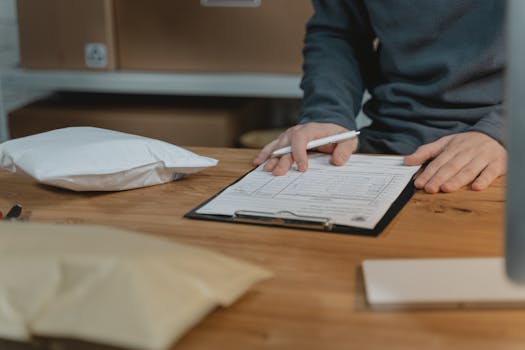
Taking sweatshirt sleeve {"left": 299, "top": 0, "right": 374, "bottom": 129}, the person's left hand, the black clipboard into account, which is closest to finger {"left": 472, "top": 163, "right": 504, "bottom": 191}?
the person's left hand

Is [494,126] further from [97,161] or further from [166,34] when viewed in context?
[166,34]

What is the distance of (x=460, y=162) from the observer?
87 centimetres

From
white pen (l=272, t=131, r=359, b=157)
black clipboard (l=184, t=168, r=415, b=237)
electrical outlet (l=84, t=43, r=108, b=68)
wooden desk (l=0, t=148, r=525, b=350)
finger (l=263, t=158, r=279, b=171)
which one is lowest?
wooden desk (l=0, t=148, r=525, b=350)

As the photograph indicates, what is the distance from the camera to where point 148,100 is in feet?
6.82

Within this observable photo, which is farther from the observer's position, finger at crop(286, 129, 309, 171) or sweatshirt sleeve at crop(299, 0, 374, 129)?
sweatshirt sleeve at crop(299, 0, 374, 129)

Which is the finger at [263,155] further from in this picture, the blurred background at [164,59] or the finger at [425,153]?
the blurred background at [164,59]

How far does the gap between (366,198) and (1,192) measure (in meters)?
0.43

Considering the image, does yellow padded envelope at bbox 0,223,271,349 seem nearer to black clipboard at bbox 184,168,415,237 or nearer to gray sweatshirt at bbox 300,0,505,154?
black clipboard at bbox 184,168,415,237

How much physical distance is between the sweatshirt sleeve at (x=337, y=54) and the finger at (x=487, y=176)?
1.16 feet

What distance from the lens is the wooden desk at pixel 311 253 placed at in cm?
47

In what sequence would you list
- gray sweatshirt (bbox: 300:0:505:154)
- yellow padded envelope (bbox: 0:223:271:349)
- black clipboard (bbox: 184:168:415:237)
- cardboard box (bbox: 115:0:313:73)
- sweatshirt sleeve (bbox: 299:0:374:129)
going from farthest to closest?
1. cardboard box (bbox: 115:0:313:73)
2. sweatshirt sleeve (bbox: 299:0:374:129)
3. gray sweatshirt (bbox: 300:0:505:154)
4. black clipboard (bbox: 184:168:415:237)
5. yellow padded envelope (bbox: 0:223:271:349)

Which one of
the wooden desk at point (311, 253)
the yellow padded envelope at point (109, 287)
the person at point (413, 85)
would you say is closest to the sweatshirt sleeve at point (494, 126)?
the person at point (413, 85)

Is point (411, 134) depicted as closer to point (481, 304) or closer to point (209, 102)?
point (481, 304)

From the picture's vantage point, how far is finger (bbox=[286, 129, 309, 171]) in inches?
36.2
